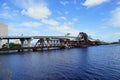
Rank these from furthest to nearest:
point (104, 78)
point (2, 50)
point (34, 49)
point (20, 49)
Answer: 1. point (34, 49)
2. point (20, 49)
3. point (2, 50)
4. point (104, 78)

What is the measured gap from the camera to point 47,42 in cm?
18838

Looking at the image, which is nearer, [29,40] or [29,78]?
[29,78]

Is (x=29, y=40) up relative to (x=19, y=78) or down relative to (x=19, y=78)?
up

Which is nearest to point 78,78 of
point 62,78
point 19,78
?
point 62,78

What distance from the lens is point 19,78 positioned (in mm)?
33688

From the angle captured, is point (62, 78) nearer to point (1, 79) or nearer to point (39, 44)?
point (1, 79)

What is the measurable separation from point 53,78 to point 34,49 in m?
123

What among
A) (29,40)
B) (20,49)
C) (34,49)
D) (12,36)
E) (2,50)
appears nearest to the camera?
(2,50)

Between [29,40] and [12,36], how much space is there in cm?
2238

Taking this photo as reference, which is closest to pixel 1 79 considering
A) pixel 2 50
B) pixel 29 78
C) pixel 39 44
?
pixel 29 78

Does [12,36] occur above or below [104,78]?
above

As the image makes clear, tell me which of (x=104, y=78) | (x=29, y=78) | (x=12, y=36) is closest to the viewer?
(x=104, y=78)

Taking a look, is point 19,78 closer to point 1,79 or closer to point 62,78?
point 1,79

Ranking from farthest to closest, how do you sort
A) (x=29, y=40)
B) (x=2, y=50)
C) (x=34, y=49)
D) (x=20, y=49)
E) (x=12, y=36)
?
(x=29, y=40) < (x=12, y=36) < (x=34, y=49) < (x=20, y=49) < (x=2, y=50)
